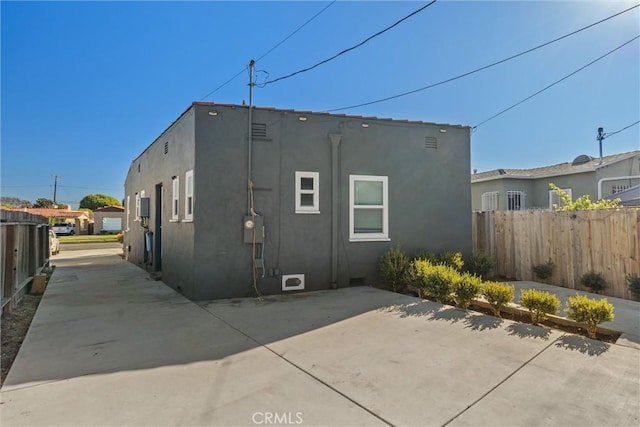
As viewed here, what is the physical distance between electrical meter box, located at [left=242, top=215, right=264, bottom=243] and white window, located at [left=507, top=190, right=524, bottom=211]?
40.6 feet

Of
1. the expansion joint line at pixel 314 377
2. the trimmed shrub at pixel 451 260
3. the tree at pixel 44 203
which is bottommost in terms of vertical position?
the expansion joint line at pixel 314 377

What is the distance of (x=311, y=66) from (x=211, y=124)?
2942 mm

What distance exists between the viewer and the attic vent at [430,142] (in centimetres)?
838

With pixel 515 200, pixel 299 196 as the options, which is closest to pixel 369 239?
pixel 299 196

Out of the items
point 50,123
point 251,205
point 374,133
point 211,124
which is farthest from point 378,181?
point 50,123

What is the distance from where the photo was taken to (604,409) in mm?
2621

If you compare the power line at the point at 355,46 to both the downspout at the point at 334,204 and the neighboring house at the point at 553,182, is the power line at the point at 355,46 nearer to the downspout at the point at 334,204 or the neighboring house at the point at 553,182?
the downspout at the point at 334,204

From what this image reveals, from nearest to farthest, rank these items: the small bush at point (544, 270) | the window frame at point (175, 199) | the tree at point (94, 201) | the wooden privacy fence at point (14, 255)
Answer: the wooden privacy fence at point (14, 255), the window frame at point (175, 199), the small bush at point (544, 270), the tree at point (94, 201)

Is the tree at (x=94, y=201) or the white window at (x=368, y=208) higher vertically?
the tree at (x=94, y=201)

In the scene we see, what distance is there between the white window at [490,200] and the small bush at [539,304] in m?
11.3

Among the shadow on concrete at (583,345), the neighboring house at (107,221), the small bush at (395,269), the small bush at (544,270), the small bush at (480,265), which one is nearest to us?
the shadow on concrete at (583,345)

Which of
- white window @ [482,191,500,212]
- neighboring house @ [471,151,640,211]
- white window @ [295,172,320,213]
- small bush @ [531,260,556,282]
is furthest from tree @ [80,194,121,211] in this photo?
small bush @ [531,260,556,282]

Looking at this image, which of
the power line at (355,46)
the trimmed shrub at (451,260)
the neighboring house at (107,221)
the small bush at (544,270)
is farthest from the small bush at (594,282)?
the neighboring house at (107,221)

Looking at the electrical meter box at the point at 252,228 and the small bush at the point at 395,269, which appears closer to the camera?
the electrical meter box at the point at 252,228
